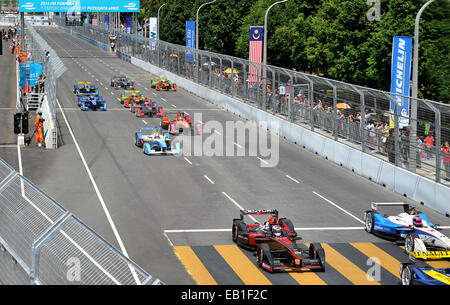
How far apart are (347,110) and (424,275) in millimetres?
→ 17054

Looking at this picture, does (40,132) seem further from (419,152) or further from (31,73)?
(419,152)

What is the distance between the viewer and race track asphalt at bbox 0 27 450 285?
19.8m

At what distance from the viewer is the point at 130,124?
42.7 meters

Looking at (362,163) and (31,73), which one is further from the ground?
(31,73)

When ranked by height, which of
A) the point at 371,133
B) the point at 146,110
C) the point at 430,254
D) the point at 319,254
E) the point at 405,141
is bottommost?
the point at 430,254

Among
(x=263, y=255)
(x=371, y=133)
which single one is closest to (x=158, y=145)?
(x=371, y=133)

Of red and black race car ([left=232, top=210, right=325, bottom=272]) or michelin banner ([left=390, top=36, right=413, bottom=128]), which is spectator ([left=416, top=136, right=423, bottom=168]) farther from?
red and black race car ([left=232, top=210, right=325, bottom=272])

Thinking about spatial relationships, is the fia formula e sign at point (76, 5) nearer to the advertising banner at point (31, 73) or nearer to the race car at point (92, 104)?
the advertising banner at point (31, 73)

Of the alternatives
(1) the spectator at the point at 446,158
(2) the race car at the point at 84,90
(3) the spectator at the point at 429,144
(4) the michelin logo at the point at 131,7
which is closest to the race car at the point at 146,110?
(2) the race car at the point at 84,90

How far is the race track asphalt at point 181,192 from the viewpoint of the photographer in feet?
65.1

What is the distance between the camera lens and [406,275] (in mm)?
15359
